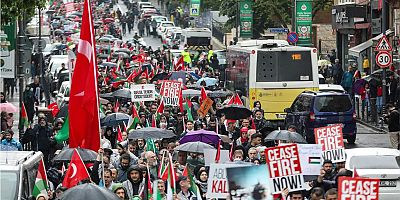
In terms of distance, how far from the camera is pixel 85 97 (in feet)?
51.8

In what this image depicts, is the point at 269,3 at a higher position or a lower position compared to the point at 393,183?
higher

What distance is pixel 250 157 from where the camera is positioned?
19391mm

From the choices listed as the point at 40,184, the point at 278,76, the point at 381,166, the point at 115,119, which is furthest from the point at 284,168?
the point at 278,76

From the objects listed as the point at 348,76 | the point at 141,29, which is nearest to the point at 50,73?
the point at 348,76

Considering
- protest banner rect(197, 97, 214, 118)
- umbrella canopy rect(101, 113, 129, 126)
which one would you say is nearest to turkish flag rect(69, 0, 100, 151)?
umbrella canopy rect(101, 113, 129, 126)

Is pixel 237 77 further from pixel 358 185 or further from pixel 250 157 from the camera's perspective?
pixel 358 185

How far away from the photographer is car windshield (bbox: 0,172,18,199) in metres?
15.2

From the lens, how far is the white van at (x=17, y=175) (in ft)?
50.0

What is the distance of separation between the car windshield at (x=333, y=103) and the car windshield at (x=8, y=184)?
18.1 meters

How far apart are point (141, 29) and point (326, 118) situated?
73.9 metres

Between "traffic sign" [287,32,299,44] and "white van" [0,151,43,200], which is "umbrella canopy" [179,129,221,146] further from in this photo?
"traffic sign" [287,32,299,44]

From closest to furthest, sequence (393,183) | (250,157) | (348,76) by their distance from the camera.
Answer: (250,157), (393,183), (348,76)

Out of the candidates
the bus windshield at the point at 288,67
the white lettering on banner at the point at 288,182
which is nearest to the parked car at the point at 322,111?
the bus windshield at the point at 288,67

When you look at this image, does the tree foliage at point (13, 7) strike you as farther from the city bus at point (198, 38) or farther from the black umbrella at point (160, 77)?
the city bus at point (198, 38)
